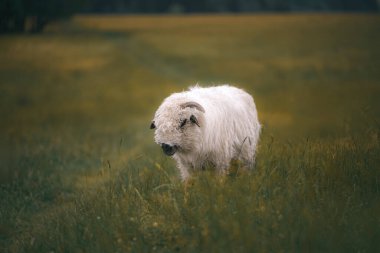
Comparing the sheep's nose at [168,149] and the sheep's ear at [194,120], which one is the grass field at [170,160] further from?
the sheep's ear at [194,120]

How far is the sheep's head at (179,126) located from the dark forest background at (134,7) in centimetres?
3388

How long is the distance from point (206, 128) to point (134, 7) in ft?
208

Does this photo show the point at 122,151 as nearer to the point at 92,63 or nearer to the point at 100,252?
the point at 100,252

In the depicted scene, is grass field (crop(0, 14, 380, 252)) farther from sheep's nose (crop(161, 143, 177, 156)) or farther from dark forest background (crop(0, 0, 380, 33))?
dark forest background (crop(0, 0, 380, 33))

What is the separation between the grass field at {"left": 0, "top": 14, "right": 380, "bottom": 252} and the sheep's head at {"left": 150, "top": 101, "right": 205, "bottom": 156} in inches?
16.8

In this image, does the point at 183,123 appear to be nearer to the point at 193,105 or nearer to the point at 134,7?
the point at 193,105

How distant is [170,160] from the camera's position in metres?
11.6

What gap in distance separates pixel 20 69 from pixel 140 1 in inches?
1666

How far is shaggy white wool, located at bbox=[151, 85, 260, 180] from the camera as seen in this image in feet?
21.6

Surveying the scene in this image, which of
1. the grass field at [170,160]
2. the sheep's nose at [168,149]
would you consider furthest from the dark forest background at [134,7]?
the sheep's nose at [168,149]

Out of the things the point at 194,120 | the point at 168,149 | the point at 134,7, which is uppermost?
the point at 134,7

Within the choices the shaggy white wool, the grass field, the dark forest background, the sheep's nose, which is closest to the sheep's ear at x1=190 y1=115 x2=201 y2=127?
the shaggy white wool

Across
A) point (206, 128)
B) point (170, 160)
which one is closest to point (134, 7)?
point (170, 160)

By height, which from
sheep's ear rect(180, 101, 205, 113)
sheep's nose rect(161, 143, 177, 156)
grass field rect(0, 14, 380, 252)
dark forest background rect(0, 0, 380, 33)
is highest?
dark forest background rect(0, 0, 380, 33)
